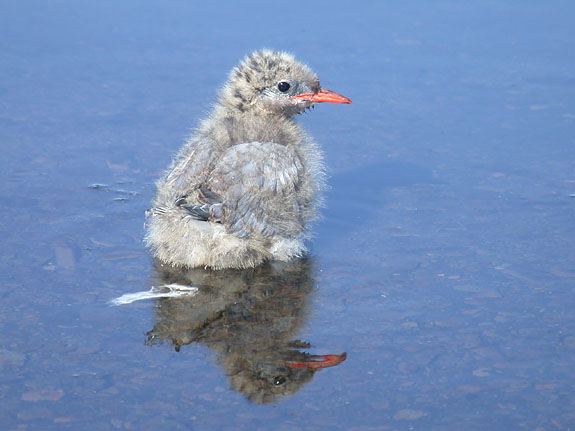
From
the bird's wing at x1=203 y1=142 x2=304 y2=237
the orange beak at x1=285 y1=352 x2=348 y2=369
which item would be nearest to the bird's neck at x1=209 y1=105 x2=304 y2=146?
the bird's wing at x1=203 y1=142 x2=304 y2=237

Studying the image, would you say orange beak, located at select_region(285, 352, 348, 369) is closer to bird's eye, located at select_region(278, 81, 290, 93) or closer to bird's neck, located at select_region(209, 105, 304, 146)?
bird's neck, located at select_region(209, 105, 304, 146)

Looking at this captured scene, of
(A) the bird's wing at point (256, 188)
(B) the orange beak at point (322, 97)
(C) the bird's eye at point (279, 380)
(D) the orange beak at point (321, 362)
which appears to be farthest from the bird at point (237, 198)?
(C) the bird's eye at point (279, 380)

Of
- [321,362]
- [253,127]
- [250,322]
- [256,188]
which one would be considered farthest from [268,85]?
[321,362]

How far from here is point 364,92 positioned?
9.30 meters

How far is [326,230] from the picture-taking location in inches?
279

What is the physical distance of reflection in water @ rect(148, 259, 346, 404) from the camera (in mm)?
5172

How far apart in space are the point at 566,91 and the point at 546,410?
517 cm

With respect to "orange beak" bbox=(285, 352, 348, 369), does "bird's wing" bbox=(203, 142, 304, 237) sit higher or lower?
higher

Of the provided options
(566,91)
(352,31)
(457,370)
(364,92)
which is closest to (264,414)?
(457,370)

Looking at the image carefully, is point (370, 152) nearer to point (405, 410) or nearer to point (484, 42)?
point (484, 42)

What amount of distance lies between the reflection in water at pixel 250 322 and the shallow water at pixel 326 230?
2cm

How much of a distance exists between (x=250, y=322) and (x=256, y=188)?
3.17 ft

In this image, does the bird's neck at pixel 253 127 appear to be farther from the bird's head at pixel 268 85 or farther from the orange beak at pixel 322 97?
the orange beak at pixel 322 97

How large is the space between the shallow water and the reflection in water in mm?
18
